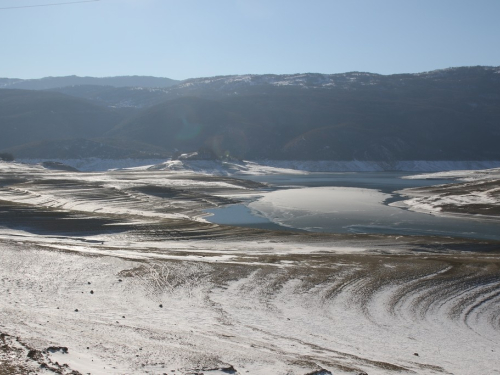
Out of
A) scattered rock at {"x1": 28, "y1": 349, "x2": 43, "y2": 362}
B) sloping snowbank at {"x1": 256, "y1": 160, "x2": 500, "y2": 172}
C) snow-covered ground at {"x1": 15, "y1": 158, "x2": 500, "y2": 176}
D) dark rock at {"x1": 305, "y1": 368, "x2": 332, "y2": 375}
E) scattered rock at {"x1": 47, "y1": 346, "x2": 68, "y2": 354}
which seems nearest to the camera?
scattered rock at {"x1": 28, "y1": 349, "x2": 43, "y2": 362}

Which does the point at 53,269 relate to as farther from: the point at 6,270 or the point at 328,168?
the point at 328,168

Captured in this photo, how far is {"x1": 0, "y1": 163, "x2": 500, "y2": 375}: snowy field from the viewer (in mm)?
11766

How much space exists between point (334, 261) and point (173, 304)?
35.7 feet

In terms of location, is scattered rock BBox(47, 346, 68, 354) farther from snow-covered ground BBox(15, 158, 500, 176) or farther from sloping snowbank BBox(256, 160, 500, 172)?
sloping snowbank BBox(256, 160, 500, 172)

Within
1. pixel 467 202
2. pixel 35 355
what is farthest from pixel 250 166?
pixel 35 355

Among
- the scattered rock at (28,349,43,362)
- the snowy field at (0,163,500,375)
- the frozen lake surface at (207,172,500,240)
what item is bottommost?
the frozen lake surface at (207,172,500,240)

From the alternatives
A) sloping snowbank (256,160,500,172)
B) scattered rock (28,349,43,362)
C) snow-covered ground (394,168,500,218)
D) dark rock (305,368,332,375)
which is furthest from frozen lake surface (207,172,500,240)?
sloping snowbank (256,160,500,172)

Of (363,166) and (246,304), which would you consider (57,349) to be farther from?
(363,166)

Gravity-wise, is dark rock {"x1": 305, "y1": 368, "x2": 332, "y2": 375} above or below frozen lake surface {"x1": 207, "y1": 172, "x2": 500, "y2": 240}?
above

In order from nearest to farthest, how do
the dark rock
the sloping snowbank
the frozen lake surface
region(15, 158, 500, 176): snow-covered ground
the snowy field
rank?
Result: the dark rock < the snowy field < the frozen lake surface < region(15, 158, 500, 176): snow-covered ground < the sloping snowbank

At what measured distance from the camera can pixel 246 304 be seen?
17562mm

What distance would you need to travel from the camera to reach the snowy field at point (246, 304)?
11.8m

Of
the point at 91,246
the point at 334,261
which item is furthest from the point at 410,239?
the point at 91,246

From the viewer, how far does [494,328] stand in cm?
1559
